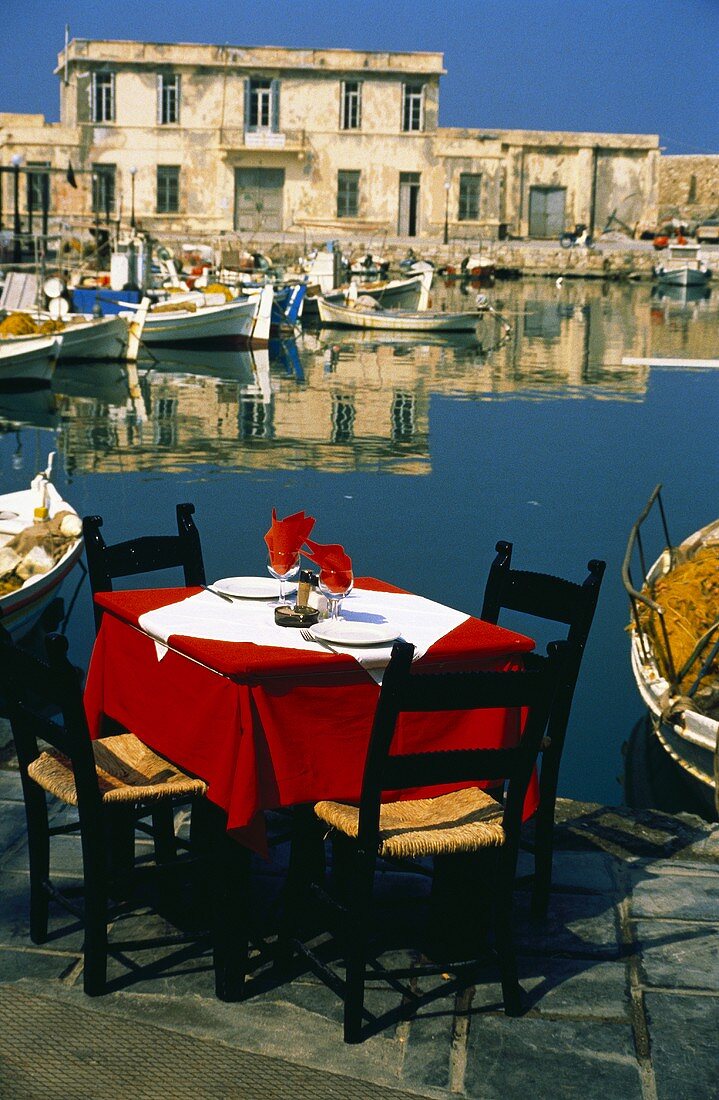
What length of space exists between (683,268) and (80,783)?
51620 millimetres

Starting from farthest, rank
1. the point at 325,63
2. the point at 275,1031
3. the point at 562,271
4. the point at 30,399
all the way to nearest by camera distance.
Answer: the point at 562,271 < the point at 325,63 < the point at 30,399 < the point at 275,1031

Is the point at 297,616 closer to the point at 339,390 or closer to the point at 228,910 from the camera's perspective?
the point at 228,910

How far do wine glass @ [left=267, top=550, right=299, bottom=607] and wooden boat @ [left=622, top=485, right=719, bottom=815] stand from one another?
2.67 metres

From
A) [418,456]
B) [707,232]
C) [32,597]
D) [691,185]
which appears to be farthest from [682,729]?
[691,185]

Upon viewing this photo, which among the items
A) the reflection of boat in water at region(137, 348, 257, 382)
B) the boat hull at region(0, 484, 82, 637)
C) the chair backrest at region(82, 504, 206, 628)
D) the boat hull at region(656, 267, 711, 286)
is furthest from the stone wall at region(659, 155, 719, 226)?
the chair backrest at region(82, 504, 206, 628)

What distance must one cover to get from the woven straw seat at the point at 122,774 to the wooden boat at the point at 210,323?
25.4m

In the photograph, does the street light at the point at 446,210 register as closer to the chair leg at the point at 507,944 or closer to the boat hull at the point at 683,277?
the boat hull at the point at 683,277

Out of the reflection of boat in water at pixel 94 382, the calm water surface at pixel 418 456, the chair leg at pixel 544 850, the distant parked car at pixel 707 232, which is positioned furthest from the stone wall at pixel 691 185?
the chair leg at pixel 544 850

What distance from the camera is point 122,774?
3617 mm

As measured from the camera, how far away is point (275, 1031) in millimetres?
3121

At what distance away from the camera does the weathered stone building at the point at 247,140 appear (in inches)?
1964

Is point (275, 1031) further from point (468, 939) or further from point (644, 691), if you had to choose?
point (644, 691)

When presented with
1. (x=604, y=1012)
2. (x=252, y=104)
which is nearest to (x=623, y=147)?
(x=252, y=104)

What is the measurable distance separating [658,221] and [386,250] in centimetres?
1640
